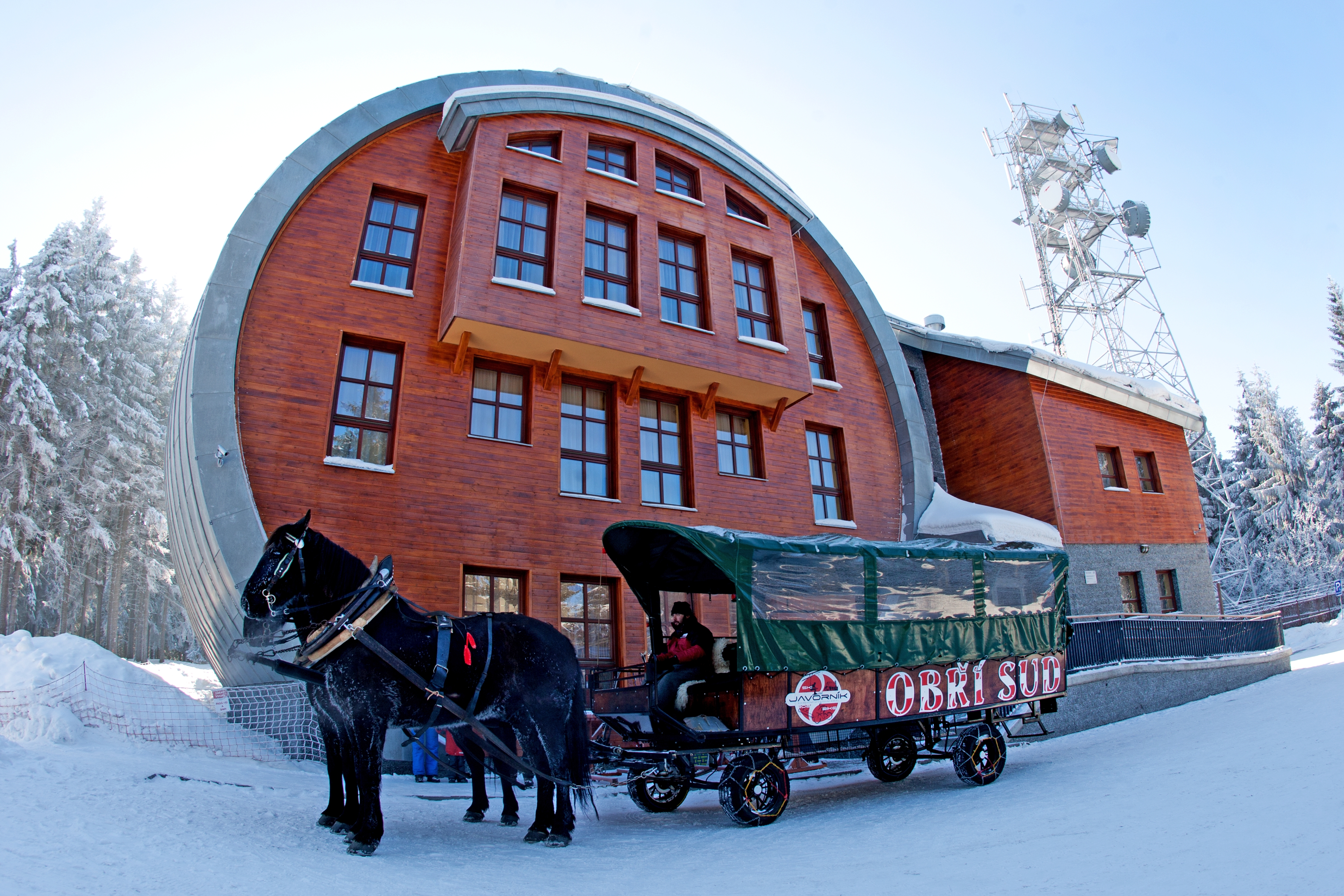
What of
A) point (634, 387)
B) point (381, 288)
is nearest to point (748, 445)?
point (634, 387)

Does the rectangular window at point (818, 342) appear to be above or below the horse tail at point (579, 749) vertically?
above

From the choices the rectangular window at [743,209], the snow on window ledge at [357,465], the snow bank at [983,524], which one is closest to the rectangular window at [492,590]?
the snow on window ledge at [357,465]

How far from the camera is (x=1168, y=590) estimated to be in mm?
20078

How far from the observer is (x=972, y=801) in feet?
24.8

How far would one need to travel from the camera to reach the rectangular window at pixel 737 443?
16359 mm

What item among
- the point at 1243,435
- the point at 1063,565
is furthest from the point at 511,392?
the point at 1243,435

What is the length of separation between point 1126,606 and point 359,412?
61.2 feet

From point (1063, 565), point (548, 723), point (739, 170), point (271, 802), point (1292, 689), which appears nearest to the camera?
point (548, 723)

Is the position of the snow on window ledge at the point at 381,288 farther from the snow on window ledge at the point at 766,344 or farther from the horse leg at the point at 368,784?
the horse leg at the point at 368,784

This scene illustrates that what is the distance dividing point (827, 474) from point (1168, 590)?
10253 mm

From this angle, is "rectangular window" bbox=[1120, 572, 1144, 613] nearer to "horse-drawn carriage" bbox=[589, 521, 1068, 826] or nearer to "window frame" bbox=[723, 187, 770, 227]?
"horse-drawn carriage" bbox=[589, 521, 1068, 826]

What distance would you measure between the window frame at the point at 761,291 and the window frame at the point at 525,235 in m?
4.09

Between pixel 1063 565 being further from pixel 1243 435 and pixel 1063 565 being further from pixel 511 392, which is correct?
pixel 1243 435

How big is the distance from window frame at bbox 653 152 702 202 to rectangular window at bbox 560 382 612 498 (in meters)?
5.32
